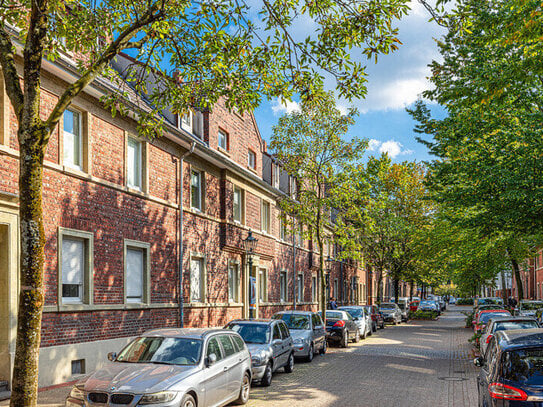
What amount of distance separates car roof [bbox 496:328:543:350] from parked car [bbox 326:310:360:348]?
52.3 feet

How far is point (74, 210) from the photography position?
14.4 m

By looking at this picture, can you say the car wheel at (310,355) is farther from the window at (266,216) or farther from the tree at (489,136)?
the window at (266,216)

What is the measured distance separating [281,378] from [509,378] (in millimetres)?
8697

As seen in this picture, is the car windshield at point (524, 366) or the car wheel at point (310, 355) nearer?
the car windshield at point (524, 366)

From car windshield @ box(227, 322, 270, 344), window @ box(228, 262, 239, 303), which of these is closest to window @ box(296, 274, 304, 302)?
window @ box(228, 262, 239, 303)

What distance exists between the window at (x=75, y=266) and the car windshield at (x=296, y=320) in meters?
7.27

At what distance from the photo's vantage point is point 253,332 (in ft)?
49.3

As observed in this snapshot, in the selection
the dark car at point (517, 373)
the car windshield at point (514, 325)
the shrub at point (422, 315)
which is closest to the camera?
the dark car at point (517, 373)

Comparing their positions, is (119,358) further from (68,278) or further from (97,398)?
(68,278)

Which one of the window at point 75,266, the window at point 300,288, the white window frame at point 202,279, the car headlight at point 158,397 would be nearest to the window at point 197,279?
the white window frame at point 202,279

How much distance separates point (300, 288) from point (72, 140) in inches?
915

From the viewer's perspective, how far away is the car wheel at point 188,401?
870 cm

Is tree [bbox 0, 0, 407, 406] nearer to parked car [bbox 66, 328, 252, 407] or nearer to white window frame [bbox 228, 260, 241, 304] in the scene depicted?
parked car [bbox 66, 328, 252, 407]

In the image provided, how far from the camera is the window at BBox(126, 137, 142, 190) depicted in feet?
56.8
